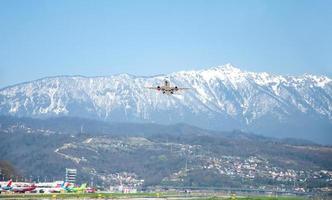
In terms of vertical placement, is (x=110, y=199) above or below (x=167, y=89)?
below

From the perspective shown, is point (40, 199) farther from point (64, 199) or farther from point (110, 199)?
point (110, 199)

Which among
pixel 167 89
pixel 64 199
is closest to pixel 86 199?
pixel 64 199

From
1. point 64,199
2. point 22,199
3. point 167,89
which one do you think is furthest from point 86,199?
point 167,89

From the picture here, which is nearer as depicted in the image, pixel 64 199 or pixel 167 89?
pixel 167 89

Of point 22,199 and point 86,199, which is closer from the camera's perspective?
point 22,199

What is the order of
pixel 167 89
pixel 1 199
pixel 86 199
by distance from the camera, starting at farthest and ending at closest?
pixel 86 199
pixel 1 199
pixel 167 89

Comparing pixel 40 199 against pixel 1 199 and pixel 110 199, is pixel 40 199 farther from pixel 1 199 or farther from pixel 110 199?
pixel 110 199

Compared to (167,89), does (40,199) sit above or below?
below

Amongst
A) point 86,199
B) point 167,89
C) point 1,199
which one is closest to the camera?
point 167,89

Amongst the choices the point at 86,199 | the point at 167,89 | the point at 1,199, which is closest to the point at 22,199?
the point at 1,199
